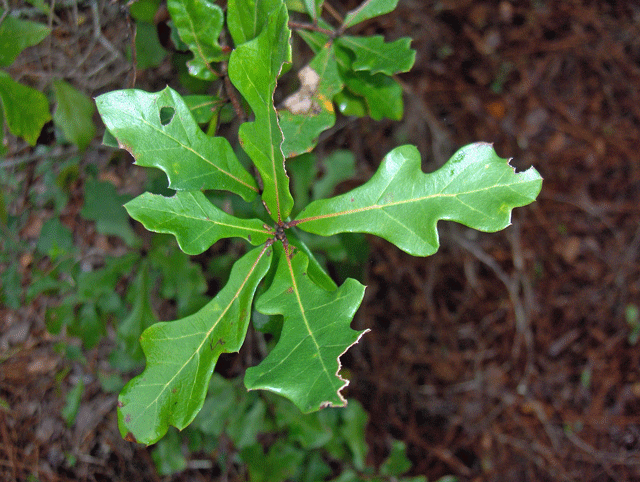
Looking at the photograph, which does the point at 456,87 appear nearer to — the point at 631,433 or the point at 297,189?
the point at 297,189

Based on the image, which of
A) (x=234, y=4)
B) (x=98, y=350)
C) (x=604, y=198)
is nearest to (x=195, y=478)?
(x=98, y=350)

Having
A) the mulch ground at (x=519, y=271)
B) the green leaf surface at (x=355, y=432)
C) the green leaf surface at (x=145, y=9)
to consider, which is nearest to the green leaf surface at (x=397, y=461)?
the green leaf surface at (x=355, y=432)

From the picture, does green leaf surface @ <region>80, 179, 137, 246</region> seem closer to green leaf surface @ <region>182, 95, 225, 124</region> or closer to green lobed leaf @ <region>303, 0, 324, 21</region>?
green leaf surface @ <region>182, 95, 225, 124</region>

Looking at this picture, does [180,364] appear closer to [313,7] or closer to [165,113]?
[165,113]

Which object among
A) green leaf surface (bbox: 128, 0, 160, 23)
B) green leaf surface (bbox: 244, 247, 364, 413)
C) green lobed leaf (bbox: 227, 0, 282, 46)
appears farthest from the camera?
green leaf surface (bbox: 128, 0, 160, 23)

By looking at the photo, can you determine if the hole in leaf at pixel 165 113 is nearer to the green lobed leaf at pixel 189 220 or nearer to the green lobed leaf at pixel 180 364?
the green lobed leaf at pixel 189 220

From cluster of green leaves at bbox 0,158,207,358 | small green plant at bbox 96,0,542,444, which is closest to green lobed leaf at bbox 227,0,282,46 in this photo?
small green plant at bbox 96,0,542,444
